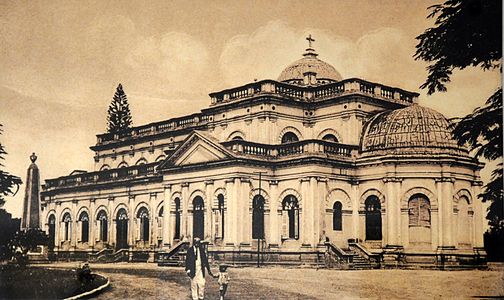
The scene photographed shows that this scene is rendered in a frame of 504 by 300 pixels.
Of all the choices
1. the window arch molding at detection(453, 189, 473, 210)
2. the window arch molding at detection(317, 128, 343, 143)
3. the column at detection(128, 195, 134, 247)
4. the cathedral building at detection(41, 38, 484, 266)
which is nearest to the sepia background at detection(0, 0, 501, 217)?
the cathedral building at detection(41, 38, 484, 266)

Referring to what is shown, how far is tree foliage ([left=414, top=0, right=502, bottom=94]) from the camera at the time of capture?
8852mm

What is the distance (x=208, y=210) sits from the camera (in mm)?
11914

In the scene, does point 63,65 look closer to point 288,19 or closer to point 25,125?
point 25,125

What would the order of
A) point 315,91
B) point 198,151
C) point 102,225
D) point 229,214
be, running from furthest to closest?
point 102,225
point 198,151
point 315,91
point 229,214

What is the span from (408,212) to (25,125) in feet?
17.2

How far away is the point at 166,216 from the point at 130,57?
2.81 m

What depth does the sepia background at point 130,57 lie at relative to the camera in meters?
10.3

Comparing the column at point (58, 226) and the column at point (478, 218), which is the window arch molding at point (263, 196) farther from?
the column at point (478, 218)

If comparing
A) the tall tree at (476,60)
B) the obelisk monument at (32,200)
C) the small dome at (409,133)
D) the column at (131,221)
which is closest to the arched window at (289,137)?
the small dome at (409,133)

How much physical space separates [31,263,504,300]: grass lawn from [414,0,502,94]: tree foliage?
7.16 ft

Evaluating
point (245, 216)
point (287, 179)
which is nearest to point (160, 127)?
point (245, 216)

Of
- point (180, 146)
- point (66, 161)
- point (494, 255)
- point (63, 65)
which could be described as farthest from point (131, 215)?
point (494, 255)

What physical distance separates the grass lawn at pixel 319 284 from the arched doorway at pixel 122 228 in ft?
7.55

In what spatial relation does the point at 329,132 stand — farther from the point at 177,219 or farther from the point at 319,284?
the point at 319,284
